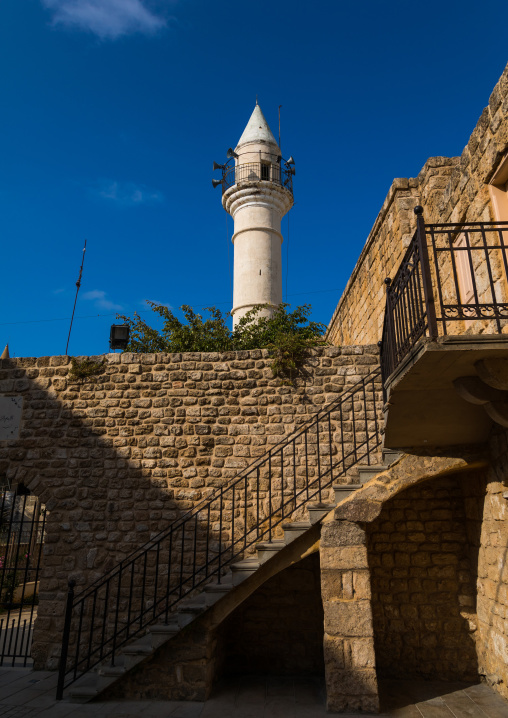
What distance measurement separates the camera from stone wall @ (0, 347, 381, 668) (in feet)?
22.1

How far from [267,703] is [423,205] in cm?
650

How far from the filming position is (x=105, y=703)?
16.3ft

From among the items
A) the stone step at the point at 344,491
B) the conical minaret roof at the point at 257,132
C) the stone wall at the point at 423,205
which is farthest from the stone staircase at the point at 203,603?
the conical minaret roof at the point at 257,132

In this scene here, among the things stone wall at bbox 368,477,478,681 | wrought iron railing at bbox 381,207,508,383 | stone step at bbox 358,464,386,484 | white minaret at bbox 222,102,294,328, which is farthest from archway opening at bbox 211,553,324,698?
white minaret at bbox 222,102,294,328

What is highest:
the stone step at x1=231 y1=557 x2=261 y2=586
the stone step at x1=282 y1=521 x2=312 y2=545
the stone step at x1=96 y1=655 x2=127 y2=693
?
the stone step at x1=282 y1=521 x2=312 y2=545

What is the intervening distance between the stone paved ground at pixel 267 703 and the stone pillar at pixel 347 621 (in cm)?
28

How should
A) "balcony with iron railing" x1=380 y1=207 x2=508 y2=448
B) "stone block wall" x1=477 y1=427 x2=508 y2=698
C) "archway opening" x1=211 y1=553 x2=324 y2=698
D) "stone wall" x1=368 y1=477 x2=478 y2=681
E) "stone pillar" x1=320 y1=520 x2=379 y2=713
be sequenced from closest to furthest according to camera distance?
"balcony with iron railing" x1=380 y1=207 x2=508 y2=448 < "stone pillar" x1=320 y1=520 x2=379 y2=713 < "stone block wall" x1=477 y1=427 x2=508 y2=698 < "stone wall" x1=368 y1=477 x2=478 y2=681 < "archway opening" x1=211 y1=553 x2=324 y2=698

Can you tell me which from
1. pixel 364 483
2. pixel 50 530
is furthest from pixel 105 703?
pixel 364 483

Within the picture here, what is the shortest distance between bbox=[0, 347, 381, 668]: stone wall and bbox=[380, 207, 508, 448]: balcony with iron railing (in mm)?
2008

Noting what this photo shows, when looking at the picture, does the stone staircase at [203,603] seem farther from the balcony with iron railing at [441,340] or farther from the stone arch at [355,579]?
the balcony with iron railing at [441,340]

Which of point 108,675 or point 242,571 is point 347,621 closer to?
point 242,571

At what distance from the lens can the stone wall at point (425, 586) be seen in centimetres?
583

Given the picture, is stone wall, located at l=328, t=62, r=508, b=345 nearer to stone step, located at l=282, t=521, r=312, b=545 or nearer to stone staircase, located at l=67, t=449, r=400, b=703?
stone staircase, located at l=67, t=449, r=400, b=703

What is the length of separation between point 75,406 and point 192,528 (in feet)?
8.62
